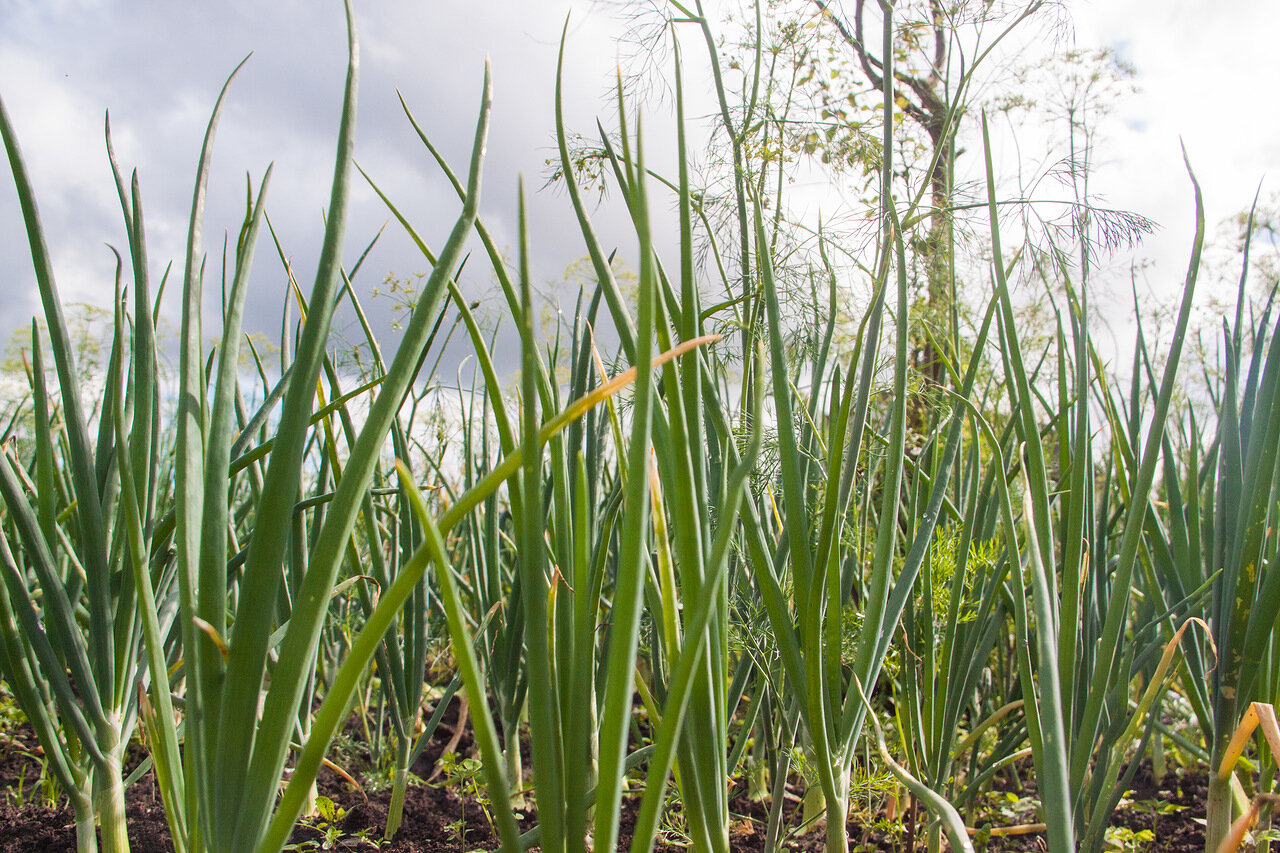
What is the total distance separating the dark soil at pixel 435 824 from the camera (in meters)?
0.99

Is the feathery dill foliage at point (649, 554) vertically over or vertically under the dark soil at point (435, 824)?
over

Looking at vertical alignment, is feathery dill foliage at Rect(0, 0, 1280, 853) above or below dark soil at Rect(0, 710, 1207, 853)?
above

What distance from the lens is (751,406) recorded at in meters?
0.94

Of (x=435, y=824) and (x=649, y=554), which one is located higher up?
(x=649, y=554)

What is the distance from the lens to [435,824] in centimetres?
115

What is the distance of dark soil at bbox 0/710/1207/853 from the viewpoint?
0.99 metres

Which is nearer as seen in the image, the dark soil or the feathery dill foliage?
the feathery dill foliage

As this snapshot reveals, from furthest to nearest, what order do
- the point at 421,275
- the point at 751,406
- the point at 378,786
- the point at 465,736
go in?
the point at 421,275 → the point at 465,736 → the point at 378,786 → the point at 751,406

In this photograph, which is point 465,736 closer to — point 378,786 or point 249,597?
point 378,786

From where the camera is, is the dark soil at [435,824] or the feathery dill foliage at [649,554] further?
the dark soil at [435,824]

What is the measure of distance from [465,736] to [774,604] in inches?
56.5

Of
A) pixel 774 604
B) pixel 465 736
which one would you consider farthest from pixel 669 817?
pixel 465 736

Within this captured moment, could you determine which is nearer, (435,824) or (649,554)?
(649,554)

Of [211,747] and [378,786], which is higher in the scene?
[211,747]
